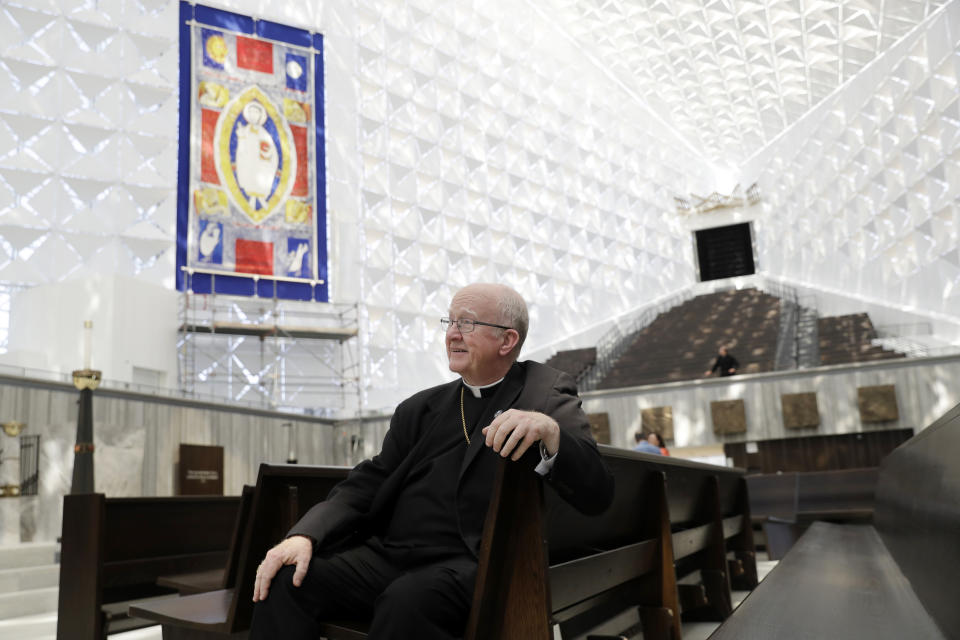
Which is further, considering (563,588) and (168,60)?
(168,60)

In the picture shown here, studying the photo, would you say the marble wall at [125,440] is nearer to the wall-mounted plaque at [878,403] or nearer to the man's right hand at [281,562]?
the man's right hand at [281,562]

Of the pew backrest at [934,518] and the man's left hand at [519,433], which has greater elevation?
the man's left hand at [519,433]

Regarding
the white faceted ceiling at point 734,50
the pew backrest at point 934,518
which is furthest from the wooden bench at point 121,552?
the white faceted ceiling at point 734,50

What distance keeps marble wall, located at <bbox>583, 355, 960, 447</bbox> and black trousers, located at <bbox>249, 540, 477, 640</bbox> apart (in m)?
13.8

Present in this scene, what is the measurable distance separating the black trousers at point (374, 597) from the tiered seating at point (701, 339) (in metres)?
15.3

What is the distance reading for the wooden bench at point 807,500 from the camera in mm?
8023

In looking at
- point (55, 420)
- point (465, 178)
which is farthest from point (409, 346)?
point (55, 420)

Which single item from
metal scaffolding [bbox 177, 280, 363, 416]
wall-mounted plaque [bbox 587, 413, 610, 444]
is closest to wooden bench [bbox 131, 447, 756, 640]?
wall-mounted plaque [bbox 587, 413, 610, 444]

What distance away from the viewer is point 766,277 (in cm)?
3062

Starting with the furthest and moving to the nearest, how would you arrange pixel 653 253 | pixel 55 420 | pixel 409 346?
1. pixel 653 253
2. pixel 409 346
3. pixel 55 420

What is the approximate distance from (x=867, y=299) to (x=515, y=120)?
13.4 m

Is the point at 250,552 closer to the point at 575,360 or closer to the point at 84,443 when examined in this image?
the point at 84,443

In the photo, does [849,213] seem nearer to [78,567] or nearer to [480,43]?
[480,43]

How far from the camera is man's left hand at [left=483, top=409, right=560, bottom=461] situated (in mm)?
1911
